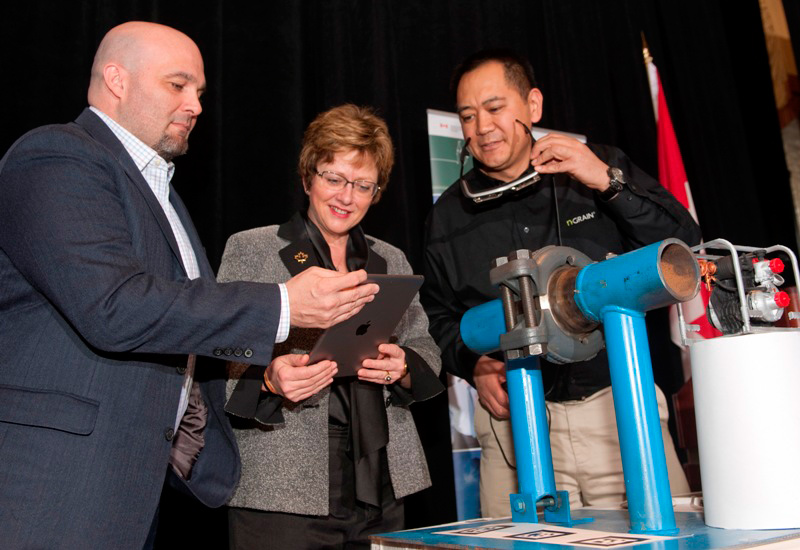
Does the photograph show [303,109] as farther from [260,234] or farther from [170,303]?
[170,303]

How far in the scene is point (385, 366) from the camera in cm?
174

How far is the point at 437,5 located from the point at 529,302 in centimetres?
234

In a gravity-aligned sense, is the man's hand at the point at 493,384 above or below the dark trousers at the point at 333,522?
above

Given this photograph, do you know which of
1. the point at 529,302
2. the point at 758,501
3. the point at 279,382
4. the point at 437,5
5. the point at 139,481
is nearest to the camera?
the point at 758,501

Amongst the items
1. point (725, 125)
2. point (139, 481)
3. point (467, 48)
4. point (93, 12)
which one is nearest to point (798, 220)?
point (725, 125)

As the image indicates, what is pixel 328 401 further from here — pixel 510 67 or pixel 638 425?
pixel 510 67

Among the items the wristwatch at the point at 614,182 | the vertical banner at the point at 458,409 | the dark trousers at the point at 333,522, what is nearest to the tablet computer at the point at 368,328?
the dark trousers at the point at 333,522

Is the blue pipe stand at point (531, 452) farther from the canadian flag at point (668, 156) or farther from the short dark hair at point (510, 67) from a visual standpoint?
the canadian flag at point (668, 156)

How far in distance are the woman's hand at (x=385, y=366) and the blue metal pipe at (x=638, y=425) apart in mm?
769

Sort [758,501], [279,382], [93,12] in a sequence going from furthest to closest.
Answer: [93,12], [279,382], [758,501]

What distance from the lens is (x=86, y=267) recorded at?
47.8 inches

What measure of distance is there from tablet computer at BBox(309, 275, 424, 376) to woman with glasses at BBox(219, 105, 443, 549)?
0.14 ft

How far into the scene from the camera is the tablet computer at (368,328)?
1.52m

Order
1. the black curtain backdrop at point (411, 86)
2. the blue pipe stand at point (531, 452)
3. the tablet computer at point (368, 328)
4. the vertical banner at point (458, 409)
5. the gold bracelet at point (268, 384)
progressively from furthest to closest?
the vertical banner at point (458, 409) < the black curtain backdrop at point (411, 86) < the gold bracelet at point (268, 384) < the tablet computer at point (368, 328) < the blue pipe stand at point (531, 452)
